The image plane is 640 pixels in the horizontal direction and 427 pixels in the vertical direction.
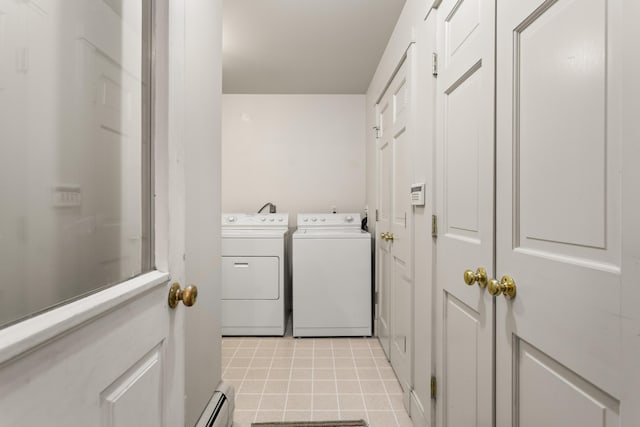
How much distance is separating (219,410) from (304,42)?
232cm

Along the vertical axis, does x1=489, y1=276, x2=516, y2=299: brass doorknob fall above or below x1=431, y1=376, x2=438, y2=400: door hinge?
above

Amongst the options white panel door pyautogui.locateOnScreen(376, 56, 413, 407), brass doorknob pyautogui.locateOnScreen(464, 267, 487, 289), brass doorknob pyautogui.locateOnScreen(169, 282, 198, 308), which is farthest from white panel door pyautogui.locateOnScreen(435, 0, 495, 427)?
brass doorknob pyautogui.locateOnScreen(169, 282, 198, 308)

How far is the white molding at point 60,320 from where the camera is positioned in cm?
34

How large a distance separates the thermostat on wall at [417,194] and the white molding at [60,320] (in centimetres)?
117

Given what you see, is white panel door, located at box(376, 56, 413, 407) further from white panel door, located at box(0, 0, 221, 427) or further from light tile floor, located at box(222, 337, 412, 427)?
white panel door, located at box(0, 0, 221, 427)

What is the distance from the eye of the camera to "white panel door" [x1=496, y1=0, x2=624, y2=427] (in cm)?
53

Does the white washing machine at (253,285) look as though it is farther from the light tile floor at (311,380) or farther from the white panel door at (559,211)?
the white panel door at (559,211)

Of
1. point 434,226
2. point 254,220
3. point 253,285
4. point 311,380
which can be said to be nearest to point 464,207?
point 434,226

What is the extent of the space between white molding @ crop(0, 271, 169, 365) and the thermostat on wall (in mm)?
1165

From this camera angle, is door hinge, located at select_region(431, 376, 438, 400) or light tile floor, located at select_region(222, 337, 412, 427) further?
light tile floor, located at select_region(222, 337, 412, 427)

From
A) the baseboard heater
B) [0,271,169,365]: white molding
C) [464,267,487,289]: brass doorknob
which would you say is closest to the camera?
[0,271,169,365]: white molding

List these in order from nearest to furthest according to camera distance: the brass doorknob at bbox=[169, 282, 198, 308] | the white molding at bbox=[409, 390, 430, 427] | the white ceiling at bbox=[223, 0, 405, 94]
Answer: the brass doorknob at bbox=[169, 282, 198, 308], the white molding at bbox=[409, 390, 430, 427], the white ceiling at bbox=[223, 0, 405, 94]

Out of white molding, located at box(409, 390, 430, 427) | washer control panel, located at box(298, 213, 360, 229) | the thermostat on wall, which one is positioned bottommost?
white molding, located at box(409, 390, 430, 427)

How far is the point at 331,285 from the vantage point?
102 inches
